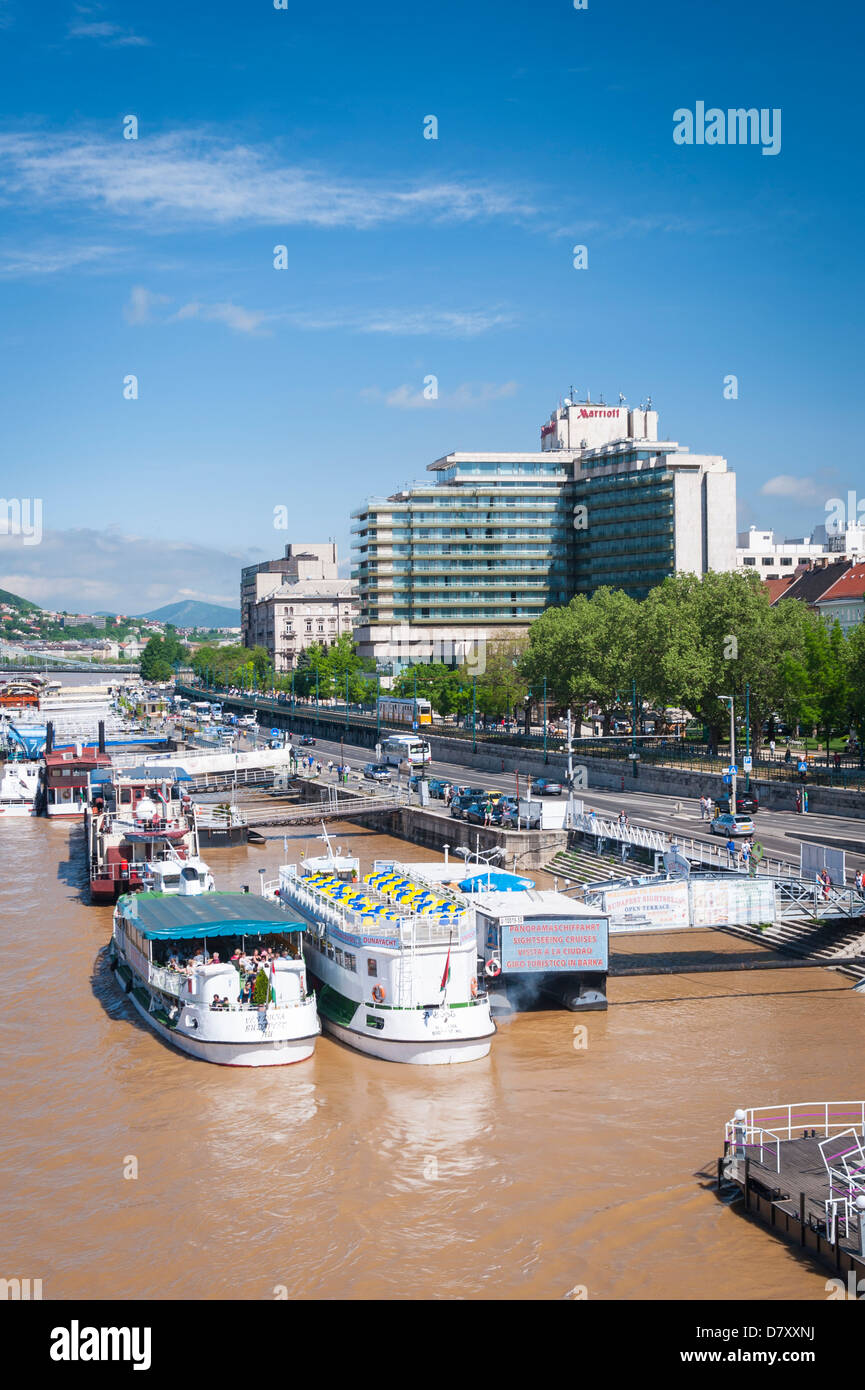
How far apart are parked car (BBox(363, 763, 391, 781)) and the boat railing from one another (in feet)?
177

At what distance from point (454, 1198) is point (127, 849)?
2867 cm

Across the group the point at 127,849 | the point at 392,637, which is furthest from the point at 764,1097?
the point at 392,637

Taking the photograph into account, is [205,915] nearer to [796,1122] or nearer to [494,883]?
[494,883]

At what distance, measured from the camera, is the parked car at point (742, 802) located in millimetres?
55625

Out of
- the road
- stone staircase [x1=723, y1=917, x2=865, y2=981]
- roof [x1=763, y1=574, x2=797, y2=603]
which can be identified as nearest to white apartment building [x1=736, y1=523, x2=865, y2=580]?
roof [x1=763, y1=574, x2=797, y2=603]

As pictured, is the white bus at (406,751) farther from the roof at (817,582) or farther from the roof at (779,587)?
the roof at (779,587)

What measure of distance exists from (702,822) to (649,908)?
20.2m

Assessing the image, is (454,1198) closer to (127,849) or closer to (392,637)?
(127,849)

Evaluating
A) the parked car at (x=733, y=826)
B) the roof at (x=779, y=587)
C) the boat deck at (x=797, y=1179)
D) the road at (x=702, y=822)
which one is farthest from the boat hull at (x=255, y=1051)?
the roof at (x=779, y=587)

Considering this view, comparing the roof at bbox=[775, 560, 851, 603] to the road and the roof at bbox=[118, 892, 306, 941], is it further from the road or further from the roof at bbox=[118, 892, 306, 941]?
the roof at bbox=[118, 892, 306, 941]
